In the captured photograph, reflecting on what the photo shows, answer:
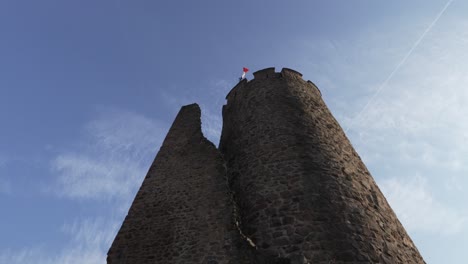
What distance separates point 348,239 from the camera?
664 centimetres

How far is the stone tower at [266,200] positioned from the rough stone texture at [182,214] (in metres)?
0.02

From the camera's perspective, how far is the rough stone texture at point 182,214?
23.4 ft

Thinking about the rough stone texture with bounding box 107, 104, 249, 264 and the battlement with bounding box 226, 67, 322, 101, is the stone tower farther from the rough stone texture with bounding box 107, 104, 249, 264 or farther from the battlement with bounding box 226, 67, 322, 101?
the battlement with bounding box 226, 67, 322, 101

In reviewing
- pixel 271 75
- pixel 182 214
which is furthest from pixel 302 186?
pixel 271 75

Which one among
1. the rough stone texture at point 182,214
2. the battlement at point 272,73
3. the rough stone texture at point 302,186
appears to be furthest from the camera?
the battlement at point 272,73

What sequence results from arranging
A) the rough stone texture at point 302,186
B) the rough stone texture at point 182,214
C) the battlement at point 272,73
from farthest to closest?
the battlement at point 272,73
the rough stone texture at point 182,214
the rough stone texture at point 302,186

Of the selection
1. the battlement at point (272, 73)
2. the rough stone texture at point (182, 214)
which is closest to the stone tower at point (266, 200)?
the rough stone texture at point (182, 214)

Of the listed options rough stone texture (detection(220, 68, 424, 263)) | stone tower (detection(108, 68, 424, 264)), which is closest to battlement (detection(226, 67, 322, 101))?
rough stone texture (detection(220, 68, 424, 263))

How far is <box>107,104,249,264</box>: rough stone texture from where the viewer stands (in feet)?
23.4

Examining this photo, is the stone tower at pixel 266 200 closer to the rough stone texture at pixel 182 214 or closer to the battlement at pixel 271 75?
the rough stone texture at pixel 182 214

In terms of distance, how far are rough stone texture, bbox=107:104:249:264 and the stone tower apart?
0.02 meters

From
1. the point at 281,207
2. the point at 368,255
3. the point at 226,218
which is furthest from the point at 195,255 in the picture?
the point at 368,255

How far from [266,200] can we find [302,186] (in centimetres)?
85

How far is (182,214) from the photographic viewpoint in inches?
315
